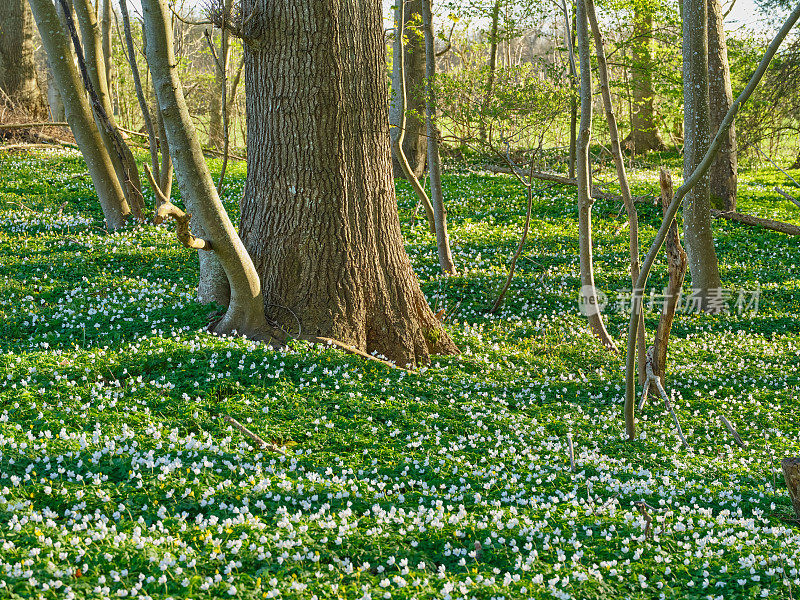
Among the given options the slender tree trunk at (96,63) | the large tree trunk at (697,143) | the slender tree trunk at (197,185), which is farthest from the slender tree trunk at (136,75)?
the large tree trunk at (697,143)

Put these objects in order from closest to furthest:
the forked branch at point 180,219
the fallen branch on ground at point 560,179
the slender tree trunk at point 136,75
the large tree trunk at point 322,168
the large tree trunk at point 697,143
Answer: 1. the forked branch at point 180,219
2. the large tree trunk at point 322,168
3. the slender tree trunk at point 136,75
4. the large tree trunk at point 697,143
5. the fallen branch on ground at point 560,179

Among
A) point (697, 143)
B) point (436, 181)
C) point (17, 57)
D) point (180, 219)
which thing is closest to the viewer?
point (180, 219)

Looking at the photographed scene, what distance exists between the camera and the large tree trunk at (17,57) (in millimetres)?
17531

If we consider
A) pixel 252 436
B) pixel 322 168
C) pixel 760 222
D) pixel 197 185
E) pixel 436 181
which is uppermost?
pixel 436 181

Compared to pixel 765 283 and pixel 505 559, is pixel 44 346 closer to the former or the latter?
pixel 505 559

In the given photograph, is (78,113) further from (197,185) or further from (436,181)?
(197,185)

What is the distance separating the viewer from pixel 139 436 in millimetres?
4512

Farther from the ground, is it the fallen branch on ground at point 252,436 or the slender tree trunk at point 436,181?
the slender tree trunk at point 436,181

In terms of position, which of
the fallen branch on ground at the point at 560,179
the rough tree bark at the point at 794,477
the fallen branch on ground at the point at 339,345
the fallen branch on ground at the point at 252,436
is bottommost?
the rough tree bark at the point at 794,477

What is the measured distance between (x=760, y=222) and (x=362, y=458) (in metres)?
12.8

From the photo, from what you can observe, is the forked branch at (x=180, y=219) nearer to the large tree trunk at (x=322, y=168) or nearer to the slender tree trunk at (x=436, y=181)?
the large tree trunk at (x=322, y=168)

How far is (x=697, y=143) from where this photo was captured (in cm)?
975

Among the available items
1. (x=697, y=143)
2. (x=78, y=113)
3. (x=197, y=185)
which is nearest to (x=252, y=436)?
(x=197, y=185)

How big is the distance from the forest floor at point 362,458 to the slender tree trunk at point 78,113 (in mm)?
1781
